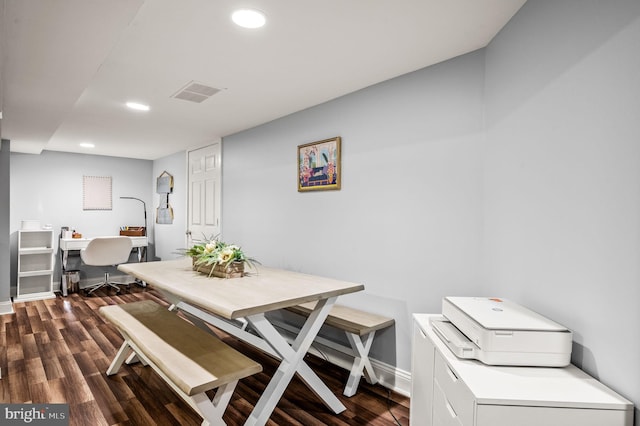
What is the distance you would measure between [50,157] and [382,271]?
557 centimetres

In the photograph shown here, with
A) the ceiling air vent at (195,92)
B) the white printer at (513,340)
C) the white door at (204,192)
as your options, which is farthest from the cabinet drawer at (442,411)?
the white door at (204,192)

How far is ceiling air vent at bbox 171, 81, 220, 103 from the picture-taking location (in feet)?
8.86

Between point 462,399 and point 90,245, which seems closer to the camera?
point 462,399

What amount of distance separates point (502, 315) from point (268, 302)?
102 cm

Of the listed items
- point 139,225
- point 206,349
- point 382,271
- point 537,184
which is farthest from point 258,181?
point 139,225

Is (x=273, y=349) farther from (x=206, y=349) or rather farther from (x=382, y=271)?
(x=382, y=271)

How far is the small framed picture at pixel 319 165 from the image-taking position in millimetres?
2924

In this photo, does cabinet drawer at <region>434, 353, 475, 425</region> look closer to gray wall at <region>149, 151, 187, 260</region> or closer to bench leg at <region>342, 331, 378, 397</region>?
bench leg at <region>342, 331, 378, 397</region>

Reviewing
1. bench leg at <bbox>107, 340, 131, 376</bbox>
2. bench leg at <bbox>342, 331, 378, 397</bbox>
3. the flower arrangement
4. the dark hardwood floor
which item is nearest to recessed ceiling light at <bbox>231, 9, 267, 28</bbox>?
the flower arrangement

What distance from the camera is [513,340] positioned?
128cm

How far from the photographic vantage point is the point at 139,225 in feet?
20.9

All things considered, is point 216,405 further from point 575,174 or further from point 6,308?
point 6,308

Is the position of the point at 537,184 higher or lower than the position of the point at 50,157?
lower

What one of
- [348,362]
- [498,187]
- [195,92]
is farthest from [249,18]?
[348,362]
